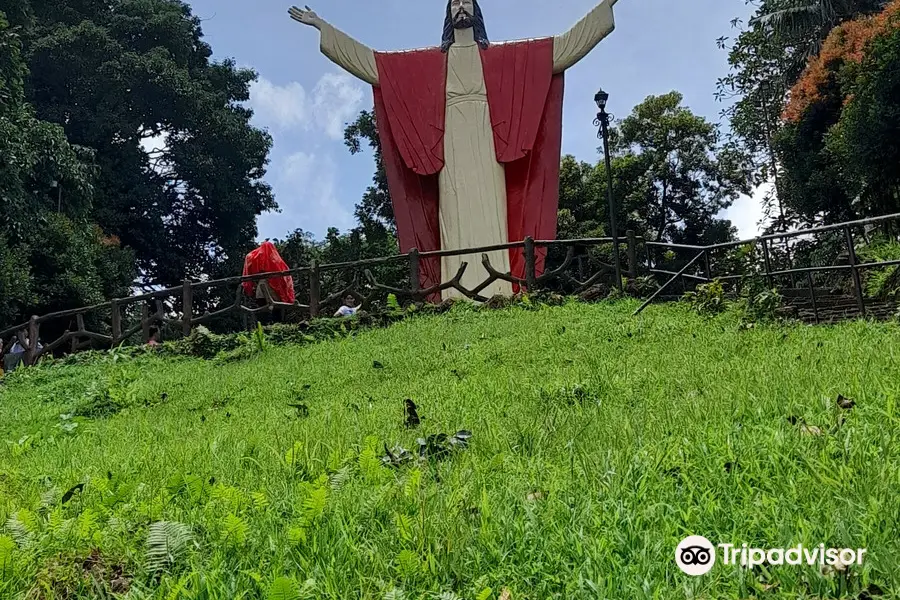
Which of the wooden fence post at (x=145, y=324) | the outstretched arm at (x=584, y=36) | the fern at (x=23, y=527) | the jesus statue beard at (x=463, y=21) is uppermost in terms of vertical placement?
the jesus statue beard at (x=463, y=21)

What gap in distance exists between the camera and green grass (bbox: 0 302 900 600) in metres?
1.42

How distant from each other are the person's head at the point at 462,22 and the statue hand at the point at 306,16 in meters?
2.21

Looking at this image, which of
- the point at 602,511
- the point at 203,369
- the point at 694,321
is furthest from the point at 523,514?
the point at 203,369

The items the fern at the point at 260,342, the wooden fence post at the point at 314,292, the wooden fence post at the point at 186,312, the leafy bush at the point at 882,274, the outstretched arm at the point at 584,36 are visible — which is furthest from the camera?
the outstretched arm at the point at 584,36

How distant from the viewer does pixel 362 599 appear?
4.45 feet

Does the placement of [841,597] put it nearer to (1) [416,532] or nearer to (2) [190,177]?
(1) [416,532]

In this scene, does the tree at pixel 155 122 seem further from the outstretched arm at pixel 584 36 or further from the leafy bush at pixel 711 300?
the leafy bush at pixel 711 300

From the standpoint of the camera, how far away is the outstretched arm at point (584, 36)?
1112 cm

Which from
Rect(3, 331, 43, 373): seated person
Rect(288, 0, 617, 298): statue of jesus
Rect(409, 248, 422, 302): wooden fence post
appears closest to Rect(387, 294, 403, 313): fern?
Rect(409, 248, 422, 302): wooden fence post

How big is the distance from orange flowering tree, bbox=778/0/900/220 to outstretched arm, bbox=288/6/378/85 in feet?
27.1

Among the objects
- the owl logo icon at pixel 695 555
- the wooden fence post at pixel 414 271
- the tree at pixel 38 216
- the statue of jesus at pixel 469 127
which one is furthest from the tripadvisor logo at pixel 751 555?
the tree at pixel 38 216

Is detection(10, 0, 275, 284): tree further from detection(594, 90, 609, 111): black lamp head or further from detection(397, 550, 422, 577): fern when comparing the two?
detection(397, 550, 422, 577): fern

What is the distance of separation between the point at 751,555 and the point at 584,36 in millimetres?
11153

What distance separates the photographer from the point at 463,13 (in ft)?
39.4
